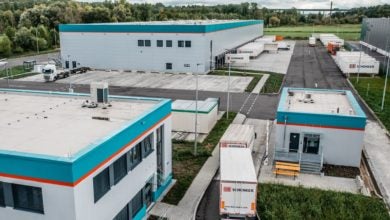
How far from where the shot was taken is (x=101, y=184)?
595 inches

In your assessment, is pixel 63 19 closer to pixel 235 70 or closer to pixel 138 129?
pixel 235 70

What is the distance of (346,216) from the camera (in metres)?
18.5

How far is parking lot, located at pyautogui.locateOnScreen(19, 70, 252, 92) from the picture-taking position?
50.5 m

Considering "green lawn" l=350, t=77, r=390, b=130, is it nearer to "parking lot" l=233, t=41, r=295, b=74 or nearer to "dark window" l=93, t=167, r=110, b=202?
"parking lot" l=233, t=41, r=295, b=74

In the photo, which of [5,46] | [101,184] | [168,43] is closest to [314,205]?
[101,184]

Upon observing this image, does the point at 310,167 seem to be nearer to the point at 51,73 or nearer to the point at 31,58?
the point at 51,73

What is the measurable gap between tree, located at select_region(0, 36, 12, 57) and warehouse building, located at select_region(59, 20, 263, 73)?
24928 mm

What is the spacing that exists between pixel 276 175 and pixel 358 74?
38626 millimetres

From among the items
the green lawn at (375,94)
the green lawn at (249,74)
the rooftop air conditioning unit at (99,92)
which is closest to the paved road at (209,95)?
the green lawn at (249,74)

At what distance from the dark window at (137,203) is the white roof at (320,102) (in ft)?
42.8

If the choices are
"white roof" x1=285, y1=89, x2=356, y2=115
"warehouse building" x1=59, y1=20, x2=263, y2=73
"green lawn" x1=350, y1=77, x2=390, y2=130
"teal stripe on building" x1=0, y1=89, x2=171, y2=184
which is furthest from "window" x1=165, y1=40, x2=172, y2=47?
"teal stripe on building" x1=0, y1=89, x2=171, y2=184

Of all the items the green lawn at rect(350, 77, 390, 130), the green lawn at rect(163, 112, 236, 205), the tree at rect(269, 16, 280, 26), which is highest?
the tree at rect(269, 16, 280, 26)

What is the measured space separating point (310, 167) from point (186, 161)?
8.20 meters

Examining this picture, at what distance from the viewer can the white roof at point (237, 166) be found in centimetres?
1831
